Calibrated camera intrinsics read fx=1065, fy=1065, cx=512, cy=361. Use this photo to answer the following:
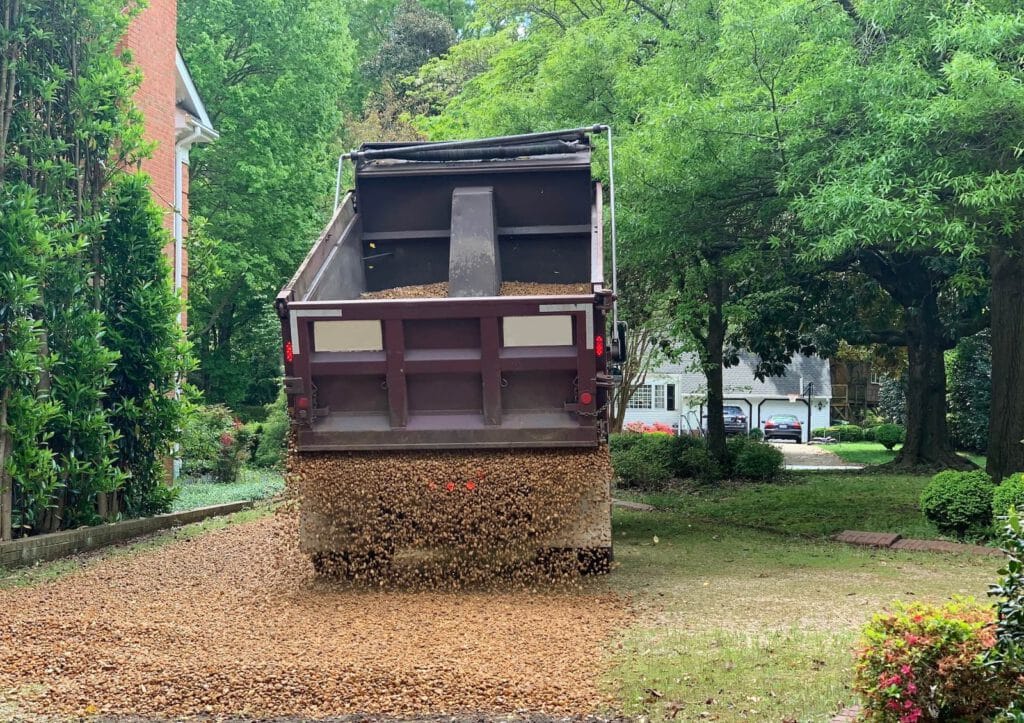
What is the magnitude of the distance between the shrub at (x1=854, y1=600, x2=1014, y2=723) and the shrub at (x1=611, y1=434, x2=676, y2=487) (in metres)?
12.7

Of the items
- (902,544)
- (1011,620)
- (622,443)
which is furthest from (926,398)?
(1011,620)

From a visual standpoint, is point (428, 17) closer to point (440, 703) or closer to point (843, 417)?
point (843, 417)

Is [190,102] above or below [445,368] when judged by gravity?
above

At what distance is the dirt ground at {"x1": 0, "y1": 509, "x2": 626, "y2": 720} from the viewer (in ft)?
15.8

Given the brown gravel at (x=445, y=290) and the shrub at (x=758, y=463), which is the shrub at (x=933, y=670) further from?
the shrub at (x=758, y=463)

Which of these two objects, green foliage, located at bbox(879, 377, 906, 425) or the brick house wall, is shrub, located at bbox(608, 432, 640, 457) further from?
green foliage, located at bbox(879, 377, 906, 425)

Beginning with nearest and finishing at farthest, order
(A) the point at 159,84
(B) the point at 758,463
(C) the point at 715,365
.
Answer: (A) the point at 159,84 < (C) the point at 715,365 < (B) the point at 758,463

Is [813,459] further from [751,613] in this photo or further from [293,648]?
[293,648]

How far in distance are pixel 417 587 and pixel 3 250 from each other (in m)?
4.83

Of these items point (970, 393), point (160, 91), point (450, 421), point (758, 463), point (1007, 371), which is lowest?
point (758, 463)

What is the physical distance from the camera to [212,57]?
28.5 metres

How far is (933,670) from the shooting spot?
358cm

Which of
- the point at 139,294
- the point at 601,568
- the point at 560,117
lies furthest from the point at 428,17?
the point at 601,568

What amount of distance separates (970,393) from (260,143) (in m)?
19.9
